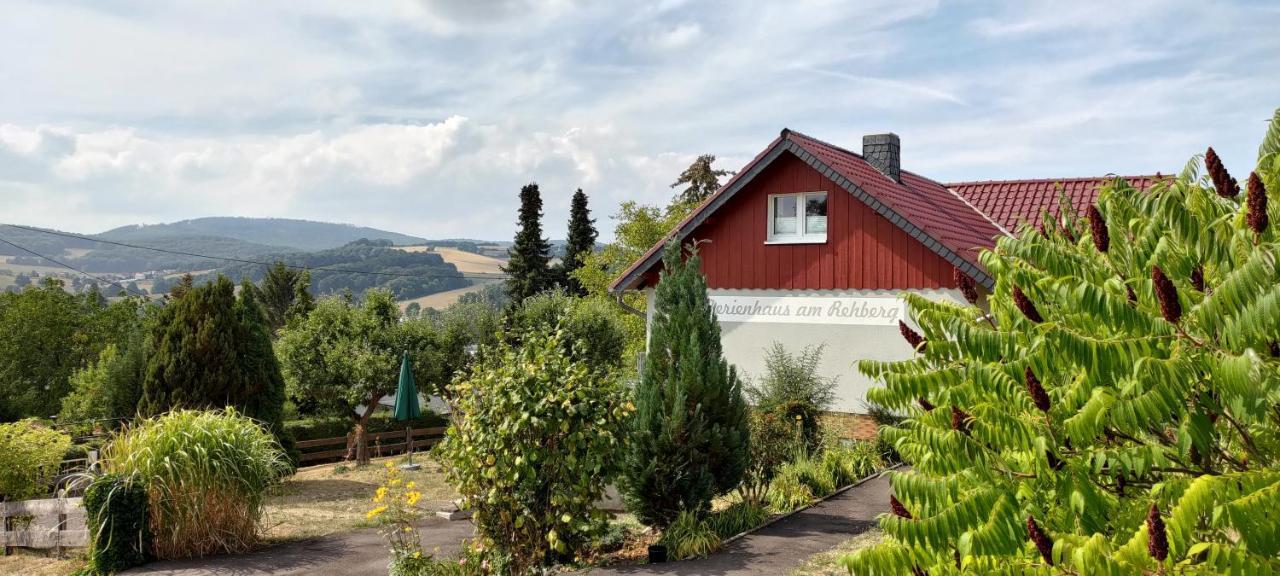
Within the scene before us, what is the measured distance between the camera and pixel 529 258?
62.2 meters

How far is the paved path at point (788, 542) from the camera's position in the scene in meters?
10.6

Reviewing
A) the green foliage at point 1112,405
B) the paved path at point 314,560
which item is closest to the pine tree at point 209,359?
the paved path at point 314,560

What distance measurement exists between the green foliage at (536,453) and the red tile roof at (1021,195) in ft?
48.5

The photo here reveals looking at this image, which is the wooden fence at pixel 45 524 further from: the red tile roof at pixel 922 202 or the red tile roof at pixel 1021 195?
the red tile roof at pixel 1021 195

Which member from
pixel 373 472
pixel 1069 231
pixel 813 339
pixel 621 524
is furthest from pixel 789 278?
pixel 1069 231

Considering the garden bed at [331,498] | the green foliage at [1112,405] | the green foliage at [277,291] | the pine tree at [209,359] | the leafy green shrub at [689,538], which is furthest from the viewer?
the green foliage at [277,291]

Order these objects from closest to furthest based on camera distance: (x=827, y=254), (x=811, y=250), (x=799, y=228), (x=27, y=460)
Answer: (x=27, y=460), (x=827, y=254), (x=811, y=250), (x=799, y=228)

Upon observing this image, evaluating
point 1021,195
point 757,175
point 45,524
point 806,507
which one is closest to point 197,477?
point 45,524

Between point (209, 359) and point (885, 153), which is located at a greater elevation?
point (885, 153)

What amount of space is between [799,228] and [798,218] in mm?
242

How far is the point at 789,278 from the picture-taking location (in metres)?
20.2

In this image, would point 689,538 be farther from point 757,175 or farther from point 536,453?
point 757,175

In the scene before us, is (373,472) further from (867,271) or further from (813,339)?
(867,271)

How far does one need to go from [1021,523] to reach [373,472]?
21531 mm
